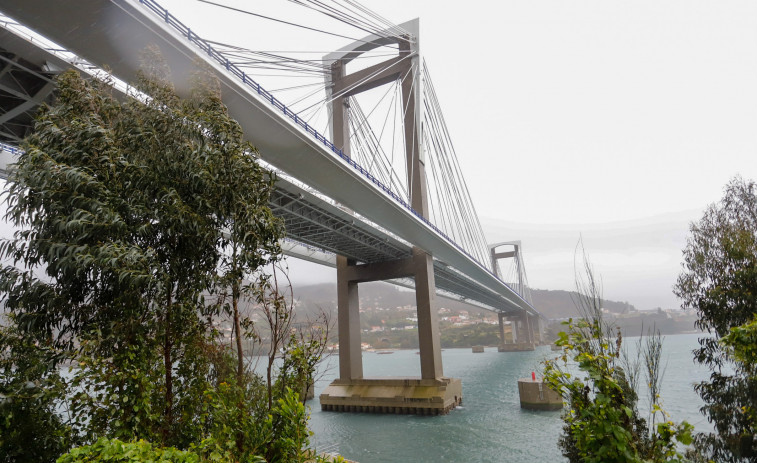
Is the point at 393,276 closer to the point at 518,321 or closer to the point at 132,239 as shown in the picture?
the point at 132,239

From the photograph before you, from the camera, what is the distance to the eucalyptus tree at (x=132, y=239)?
3984mm

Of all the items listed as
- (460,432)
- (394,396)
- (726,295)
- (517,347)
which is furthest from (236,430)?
(517,347)

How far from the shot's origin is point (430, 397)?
19.0m

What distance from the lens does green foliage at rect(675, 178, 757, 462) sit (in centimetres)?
839

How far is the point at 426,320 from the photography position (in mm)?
21625

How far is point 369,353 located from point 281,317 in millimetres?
113402

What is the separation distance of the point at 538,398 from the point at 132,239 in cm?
1922

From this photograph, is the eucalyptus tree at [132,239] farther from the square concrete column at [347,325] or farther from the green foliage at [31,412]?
the square concrete column at [347,325]

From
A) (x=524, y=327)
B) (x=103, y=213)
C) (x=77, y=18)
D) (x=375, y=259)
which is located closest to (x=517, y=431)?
(x=375, y=259)

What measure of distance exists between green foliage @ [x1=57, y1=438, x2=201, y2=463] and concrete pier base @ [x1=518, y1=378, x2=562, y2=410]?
18.6 metres

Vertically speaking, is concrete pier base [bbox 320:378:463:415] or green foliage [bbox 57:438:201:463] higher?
green foliage [bbox 57:438:201:463]

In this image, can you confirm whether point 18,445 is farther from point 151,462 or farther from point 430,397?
point 430,397

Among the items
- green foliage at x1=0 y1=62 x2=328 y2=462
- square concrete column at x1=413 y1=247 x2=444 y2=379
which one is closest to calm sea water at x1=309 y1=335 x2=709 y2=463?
square concrete column at x1=413 y1=247 x2=444 y2=379

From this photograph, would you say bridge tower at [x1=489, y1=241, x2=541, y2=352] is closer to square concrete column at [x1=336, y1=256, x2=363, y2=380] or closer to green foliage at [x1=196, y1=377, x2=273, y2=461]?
square concrete column at [x1=336, y1=256, x2=363, y2=380]
